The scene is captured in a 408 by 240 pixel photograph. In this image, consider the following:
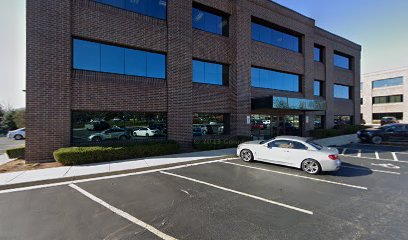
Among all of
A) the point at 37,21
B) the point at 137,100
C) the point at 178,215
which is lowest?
the point at 178,215

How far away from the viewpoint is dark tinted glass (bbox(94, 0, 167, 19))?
37.3ft

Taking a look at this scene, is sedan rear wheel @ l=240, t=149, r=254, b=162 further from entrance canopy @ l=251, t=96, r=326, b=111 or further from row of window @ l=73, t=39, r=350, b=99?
row of window @ l=73, t=39, r=350, b=99

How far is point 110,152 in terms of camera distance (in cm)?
957

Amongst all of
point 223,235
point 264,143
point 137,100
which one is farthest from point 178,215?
point 137,100


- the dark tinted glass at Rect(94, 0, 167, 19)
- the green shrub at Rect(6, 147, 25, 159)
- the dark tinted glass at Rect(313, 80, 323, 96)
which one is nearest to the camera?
the green shrub at Rect(6, 147, 25, 159)

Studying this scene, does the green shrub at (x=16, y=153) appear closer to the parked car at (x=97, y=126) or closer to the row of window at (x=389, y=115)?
the parked car at (x=97, y=126)

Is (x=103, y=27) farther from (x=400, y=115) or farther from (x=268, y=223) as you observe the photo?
(x=400, y=115)

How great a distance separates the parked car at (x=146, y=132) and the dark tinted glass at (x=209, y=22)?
826 centimetres

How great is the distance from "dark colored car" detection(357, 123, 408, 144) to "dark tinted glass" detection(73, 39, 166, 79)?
17.7 meters

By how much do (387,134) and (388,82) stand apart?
39466 millimetres

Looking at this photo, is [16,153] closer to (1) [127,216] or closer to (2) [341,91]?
(1) [127,216]

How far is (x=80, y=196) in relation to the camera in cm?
544

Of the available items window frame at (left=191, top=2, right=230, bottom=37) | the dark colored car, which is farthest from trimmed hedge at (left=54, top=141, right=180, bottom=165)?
the dark colored car

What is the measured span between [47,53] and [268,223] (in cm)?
1202
